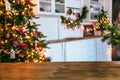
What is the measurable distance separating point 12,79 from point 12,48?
2767 millimetres

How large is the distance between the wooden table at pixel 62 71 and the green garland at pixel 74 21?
5.80 m

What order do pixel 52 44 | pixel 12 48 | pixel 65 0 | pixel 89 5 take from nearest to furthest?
pixel 12 48 < pixel 52 44 < pixel 65 0 < pixel 89 5

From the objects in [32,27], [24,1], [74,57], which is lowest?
[74,57]

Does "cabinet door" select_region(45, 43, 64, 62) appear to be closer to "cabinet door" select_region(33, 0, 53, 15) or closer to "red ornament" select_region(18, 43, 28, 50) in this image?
"cabinet door" select_region(33, 0, 53, 15)

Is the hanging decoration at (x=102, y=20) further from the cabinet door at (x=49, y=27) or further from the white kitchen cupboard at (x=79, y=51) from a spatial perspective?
the cabinet door at (x=49, y=27)

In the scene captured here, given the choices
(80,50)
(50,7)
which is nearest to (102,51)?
(80,50)

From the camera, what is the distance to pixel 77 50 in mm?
6809

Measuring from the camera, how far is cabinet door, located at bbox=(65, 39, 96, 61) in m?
6.51

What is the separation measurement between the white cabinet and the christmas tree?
1887mm

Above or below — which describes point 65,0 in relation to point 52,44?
above

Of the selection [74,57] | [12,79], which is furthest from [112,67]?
[74,57]

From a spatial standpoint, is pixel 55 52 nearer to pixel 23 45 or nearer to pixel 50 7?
pixel 50 7

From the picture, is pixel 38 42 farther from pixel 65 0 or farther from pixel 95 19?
pixel 95 19

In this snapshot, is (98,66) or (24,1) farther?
(24,1)
